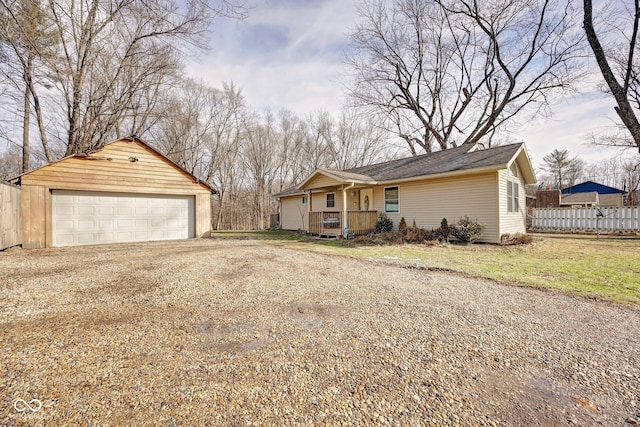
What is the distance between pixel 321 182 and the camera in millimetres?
13812

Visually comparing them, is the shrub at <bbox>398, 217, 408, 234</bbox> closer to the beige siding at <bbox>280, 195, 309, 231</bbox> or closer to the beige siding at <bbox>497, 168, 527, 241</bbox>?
the beige siding at <bbox>497, 168, 527, 241</bbox>

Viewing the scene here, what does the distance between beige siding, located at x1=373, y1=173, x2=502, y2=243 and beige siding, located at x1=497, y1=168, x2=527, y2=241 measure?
35 centimetres

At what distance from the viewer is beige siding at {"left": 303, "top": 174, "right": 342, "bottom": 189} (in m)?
12.9

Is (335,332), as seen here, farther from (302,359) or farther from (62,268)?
(62,268)

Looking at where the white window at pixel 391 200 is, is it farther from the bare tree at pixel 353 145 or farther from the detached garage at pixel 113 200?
the bare tree at pixel 353 145

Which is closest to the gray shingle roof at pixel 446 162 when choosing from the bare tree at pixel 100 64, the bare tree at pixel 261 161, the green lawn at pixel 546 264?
the green lawn at pixel 546 264

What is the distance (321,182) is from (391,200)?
12.0 feet

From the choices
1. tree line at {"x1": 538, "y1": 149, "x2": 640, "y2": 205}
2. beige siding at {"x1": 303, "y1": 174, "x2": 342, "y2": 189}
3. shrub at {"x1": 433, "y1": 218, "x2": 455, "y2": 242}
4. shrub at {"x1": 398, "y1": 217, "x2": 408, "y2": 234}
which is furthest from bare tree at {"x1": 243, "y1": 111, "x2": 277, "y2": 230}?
tree line at {"x1": 538, "y1": 149, "x2": 640, "y2": 205}

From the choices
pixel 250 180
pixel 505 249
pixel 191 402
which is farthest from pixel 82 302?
pixel 250 180

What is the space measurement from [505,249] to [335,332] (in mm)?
8689

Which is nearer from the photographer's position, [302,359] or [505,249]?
[302,359]

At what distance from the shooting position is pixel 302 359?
2379mm

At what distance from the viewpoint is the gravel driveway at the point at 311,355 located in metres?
1.78

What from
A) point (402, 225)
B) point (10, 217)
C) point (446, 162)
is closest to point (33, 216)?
point (10, 217)
